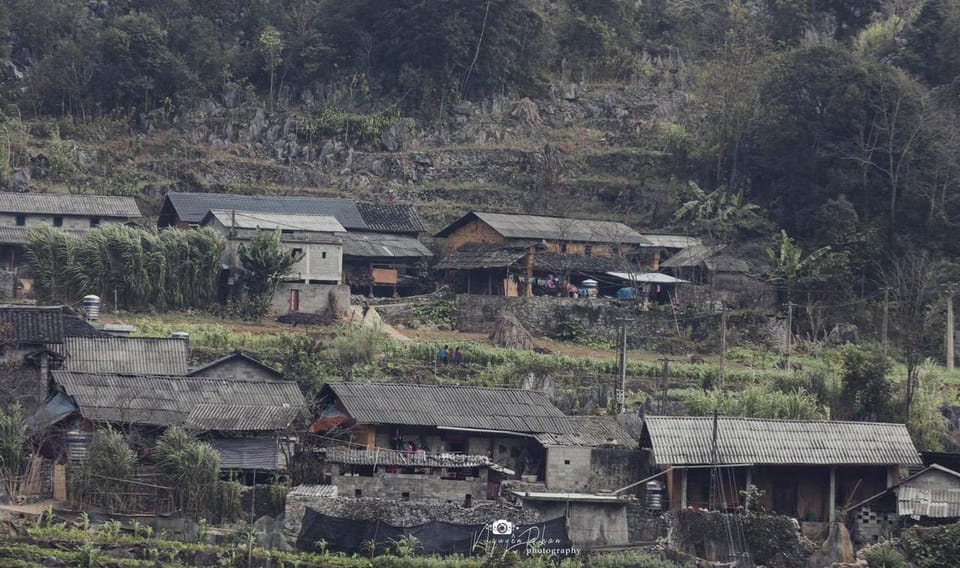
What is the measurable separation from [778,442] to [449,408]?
721 centimetres

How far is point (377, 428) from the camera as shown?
39938 millimetres

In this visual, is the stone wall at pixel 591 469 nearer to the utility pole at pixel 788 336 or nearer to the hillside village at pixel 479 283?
the hillside village at pixel 479 283

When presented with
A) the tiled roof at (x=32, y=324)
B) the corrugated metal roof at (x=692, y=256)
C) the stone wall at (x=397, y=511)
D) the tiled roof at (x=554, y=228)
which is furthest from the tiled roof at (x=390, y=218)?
the stone wall at (x=397, y=511)

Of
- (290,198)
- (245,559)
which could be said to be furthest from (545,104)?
(245,559)

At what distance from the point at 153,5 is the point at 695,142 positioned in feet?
69.3

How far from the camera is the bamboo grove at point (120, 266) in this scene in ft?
161

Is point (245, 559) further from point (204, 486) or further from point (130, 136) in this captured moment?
point (130, 136)

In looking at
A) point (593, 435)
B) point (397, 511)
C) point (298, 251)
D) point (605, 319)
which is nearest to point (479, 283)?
point (605, 319)

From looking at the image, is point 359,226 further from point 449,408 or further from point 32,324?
point 449,408

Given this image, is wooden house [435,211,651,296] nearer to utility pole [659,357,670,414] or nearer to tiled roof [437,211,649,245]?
tiled roof [437,211,649,245]

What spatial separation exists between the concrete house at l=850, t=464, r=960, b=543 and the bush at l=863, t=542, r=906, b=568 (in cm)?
150

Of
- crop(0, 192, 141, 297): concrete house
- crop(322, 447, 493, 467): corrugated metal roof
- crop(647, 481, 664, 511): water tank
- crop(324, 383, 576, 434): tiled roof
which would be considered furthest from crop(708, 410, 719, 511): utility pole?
crop(0, 192, 141, 297): concrete house

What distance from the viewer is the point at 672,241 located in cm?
5872

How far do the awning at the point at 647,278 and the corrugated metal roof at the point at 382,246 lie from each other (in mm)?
6017
